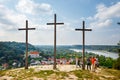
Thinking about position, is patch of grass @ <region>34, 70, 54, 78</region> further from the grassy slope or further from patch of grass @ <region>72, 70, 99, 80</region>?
patch of grass @ <region>72, 70, 99, 80</region>

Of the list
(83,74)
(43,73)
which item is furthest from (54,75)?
(83,74)

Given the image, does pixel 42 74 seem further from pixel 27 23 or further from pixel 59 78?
pixel 27 23

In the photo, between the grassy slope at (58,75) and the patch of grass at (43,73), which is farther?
the patch of grass at (43,73)

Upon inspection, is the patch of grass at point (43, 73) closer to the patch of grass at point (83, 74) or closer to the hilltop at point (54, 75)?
the hilltop at point (54, 75)

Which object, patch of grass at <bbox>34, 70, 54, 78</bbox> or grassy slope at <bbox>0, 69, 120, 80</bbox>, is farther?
patch of grass at <bbox>34, 70, 54, 78</bbox>

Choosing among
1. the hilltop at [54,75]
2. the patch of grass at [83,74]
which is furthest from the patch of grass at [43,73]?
the patch of grass at [83,74]

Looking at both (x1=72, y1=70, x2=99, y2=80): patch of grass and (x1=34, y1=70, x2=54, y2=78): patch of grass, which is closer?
(x1=72, y1=70, x2=99, y2=80): patch of grass

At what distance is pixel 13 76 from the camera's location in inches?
941

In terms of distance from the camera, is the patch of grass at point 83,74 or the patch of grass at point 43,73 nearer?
the patch of grass at point 83,74

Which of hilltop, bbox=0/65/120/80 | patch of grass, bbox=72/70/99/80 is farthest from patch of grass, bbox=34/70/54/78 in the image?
patch of grass, bbox=72/70/99/80

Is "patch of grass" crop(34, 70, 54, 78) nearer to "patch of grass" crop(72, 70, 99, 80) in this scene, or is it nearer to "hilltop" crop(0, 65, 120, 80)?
"hilltop" crop(0, 65, 120, 80)

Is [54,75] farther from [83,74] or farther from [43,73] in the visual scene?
[83,74]

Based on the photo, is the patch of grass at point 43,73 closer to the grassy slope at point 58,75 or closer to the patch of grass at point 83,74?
the grassy slope at point 58,75

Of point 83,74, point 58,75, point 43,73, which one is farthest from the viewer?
point 43,73
